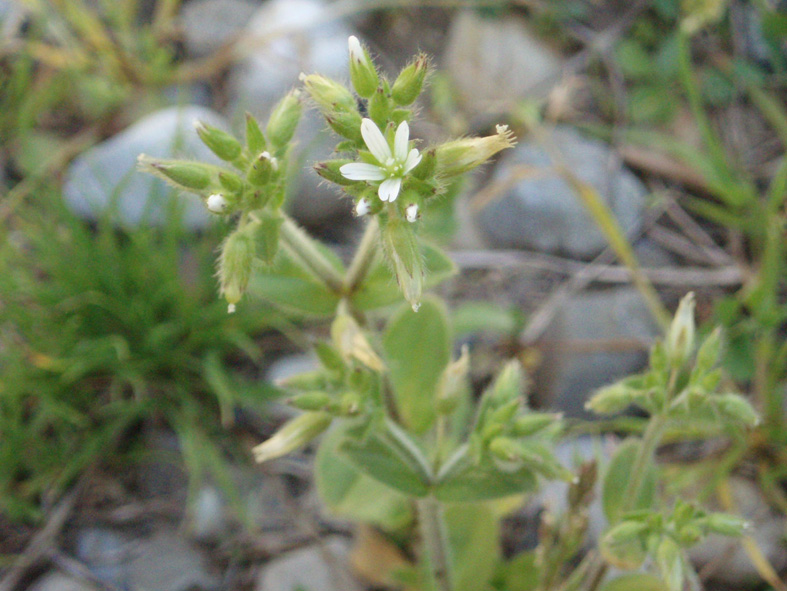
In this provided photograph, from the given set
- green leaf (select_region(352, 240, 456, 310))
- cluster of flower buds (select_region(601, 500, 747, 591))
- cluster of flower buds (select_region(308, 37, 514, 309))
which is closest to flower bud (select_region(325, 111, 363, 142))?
cluster of flower buds (select_region(308, 37, 514, 309))

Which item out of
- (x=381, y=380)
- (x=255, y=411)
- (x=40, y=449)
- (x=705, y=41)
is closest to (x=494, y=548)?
(x=381, y=380)

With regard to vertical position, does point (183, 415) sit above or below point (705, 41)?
below

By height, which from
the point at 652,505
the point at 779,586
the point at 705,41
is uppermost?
the point at 705,41

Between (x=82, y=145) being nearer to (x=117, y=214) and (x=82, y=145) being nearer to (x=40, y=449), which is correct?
(x=117, y=214)

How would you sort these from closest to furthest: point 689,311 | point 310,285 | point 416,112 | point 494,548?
point 416,112, point 689,311, point 310,285, point 494,548

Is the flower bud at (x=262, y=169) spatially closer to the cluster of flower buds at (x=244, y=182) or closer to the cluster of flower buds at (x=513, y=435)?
the cluster of flower buds at (x=244, y=182)
